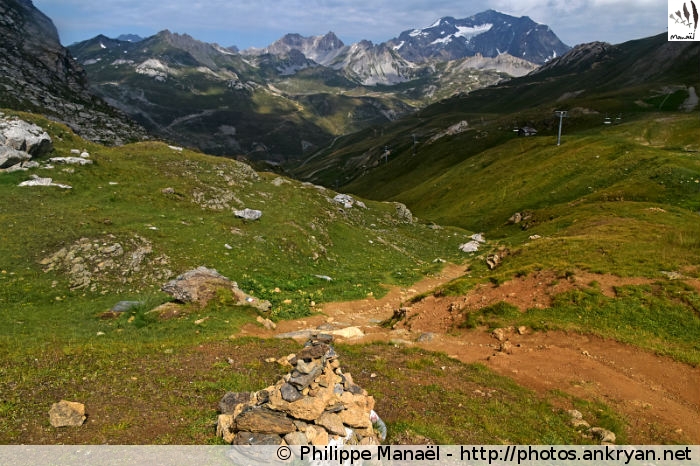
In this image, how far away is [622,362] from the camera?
20.8 metres

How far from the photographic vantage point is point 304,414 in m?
12.5

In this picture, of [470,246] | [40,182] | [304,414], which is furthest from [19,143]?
[470,246]

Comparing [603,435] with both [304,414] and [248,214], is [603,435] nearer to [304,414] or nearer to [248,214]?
[304,414]

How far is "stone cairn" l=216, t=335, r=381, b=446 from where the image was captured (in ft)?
40.2

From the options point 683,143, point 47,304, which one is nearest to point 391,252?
point 47,304

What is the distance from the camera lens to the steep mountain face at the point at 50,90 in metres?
124

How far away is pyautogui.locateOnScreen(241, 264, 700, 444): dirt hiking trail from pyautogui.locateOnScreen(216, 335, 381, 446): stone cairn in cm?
1040

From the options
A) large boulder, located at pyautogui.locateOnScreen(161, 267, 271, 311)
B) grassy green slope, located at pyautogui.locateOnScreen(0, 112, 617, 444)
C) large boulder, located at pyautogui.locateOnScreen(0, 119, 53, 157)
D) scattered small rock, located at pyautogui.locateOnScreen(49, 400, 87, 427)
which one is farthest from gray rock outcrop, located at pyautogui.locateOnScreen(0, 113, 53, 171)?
scattered small rock, located at pyautogui.locateOnScreen(49, 400, 87, 427)

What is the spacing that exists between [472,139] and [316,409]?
157040 millimetres

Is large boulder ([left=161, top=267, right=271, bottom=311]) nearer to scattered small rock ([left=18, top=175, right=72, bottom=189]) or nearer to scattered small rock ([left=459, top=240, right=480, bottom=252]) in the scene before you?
scattered small rock ([left=18, top=175, right=72, bottom=189])

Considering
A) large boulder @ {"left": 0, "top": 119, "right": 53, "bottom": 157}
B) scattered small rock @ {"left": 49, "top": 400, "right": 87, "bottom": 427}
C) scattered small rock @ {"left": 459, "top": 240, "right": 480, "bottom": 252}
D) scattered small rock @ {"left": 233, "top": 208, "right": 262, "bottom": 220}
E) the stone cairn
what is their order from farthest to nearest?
scattered small rock @ {"left": 459, "top": 240, "right": 480, "bottom": 252} < scattered small rock @ {"left": 233, "top": 208, "right": 262, "bottom": 220} < large boulder @ {"left": 0, "top": 119, "right": 53, "bottom": 157} < scattered small rock @ {"left": 49, "top": 400, "right": 87, "bottom": 427} < the stone cairn

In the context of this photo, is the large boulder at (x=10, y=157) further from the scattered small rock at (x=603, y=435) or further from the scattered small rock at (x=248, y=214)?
the scattered small rock at (x=603, y=435)

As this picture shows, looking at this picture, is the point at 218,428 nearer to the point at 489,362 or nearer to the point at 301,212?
the point at 489,362

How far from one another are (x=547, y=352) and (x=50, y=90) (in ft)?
591
